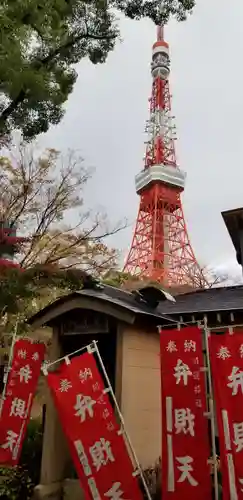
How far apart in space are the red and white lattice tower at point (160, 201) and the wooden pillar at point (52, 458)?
75.9 ft

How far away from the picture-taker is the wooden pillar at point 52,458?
267 inches

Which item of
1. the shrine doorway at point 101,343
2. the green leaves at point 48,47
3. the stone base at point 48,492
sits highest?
the green leaves at point 48,47

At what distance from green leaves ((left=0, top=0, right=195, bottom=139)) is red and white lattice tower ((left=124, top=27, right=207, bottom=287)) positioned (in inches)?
913

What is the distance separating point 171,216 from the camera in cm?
3825

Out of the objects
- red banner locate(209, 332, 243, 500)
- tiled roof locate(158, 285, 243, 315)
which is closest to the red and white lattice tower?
tiled roof locate(158, 285, 243, 315)

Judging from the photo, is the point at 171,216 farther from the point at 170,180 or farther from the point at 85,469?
the point at 85,469

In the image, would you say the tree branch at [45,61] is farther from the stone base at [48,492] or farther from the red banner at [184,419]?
the stone base at [48,492]

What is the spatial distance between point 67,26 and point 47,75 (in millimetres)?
1355

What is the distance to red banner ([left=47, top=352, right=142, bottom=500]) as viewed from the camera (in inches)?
202

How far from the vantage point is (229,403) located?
15.7 ft

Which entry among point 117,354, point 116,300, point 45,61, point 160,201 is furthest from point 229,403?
point 160,201

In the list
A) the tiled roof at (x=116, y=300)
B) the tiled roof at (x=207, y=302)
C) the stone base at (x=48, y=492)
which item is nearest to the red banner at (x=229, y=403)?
the tiled roof at (x=207, y=302)

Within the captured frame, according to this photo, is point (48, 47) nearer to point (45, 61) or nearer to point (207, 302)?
point (45, 61)

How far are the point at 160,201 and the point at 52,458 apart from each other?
110 feet
